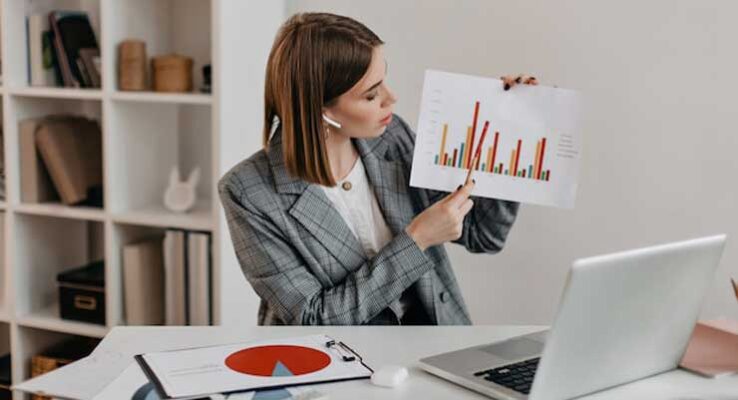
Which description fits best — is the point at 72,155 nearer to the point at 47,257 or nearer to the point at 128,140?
the point at 128,140

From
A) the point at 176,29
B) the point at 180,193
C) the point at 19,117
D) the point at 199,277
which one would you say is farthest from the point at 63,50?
the point at 199,277

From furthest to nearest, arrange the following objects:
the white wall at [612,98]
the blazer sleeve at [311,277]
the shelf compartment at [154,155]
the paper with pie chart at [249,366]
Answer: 1. the shelf compartment at [154,155]
2. the white wall at [612,98]
3. the blazer sleeve at [311,277]
4. the paper with pie chart at [249,366]

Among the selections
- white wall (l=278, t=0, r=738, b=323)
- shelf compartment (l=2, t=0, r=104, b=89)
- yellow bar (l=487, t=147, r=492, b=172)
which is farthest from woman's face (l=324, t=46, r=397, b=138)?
shelf compartment (l=2, t=0, r=104, b=89)

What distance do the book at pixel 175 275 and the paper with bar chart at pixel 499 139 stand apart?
3.56ft

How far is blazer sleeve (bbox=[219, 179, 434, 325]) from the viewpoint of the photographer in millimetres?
1909

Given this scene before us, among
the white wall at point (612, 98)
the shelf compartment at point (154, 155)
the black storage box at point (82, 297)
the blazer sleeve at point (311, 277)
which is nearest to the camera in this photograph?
the blazer sleeve at point (311, 277)

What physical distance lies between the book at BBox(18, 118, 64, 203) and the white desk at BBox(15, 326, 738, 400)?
4.37 feet

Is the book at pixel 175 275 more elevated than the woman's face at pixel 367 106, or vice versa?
the woman's face at pixel 367 106

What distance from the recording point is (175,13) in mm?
2979

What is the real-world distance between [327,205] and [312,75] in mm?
278

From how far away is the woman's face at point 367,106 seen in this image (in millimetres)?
1970

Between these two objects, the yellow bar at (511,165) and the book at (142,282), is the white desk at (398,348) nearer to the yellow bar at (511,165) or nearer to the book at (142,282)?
the yellow bar at (511,165)

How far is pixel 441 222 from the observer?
194 cm

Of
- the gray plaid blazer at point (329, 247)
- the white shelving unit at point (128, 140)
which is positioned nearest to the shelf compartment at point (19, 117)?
the white shelving unit at point (128, 140)
